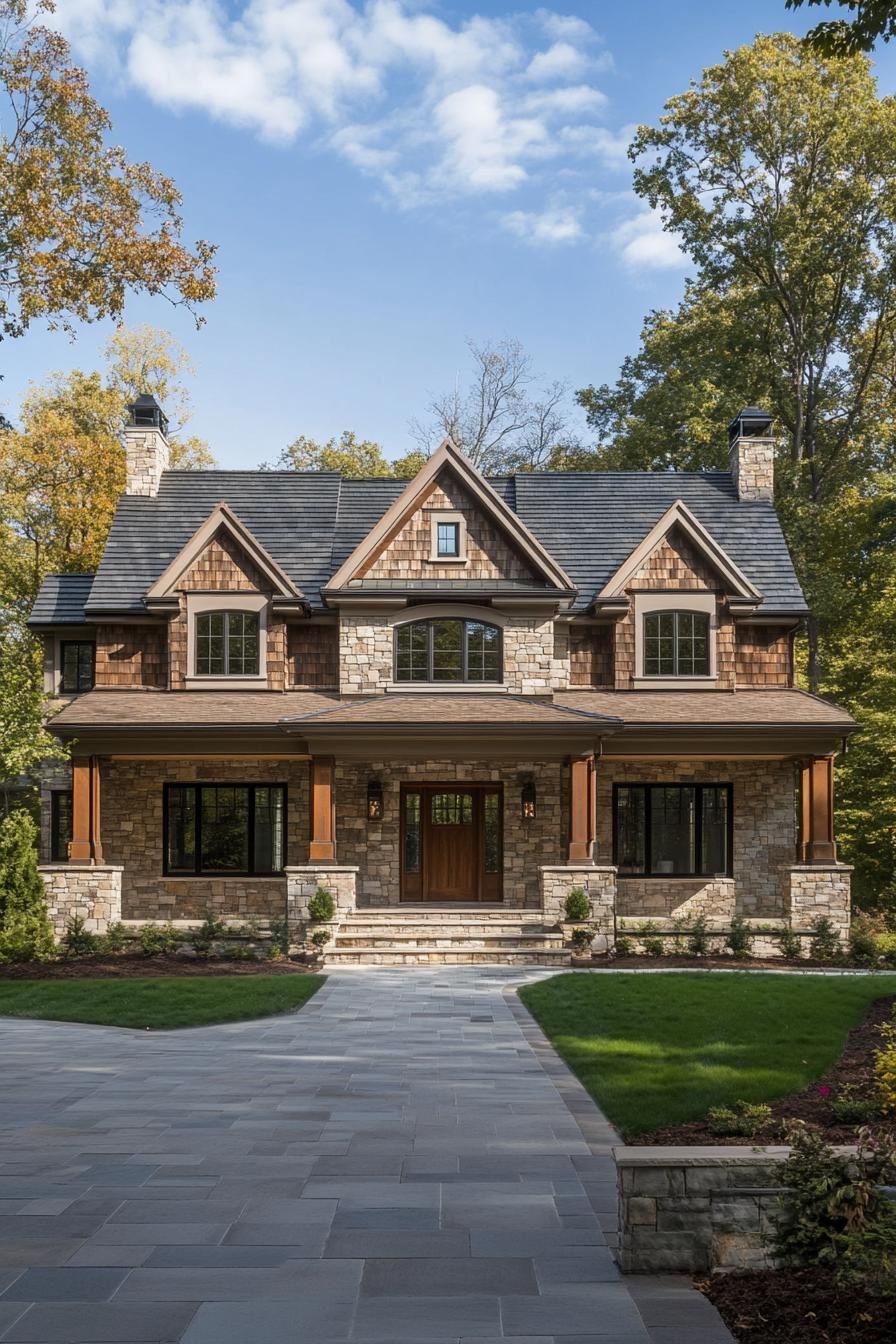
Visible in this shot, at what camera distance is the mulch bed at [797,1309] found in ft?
15.1

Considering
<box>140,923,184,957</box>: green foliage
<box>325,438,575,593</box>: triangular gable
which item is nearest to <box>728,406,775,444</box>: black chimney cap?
<box>325,438,575,593</box>: triangular gable

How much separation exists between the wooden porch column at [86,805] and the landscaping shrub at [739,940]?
11.1 meters

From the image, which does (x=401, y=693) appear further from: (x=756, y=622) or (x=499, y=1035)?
(x=499, y=1035)

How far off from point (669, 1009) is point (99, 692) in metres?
13.8

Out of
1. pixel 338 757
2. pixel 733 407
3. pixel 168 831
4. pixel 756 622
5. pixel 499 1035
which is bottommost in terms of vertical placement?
pixel 499 1035

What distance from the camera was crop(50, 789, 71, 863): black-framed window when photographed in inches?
925

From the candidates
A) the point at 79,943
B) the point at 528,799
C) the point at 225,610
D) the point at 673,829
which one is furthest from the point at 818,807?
the point at 79,943

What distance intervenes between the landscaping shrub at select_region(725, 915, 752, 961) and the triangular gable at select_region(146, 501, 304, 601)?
9.87 meters

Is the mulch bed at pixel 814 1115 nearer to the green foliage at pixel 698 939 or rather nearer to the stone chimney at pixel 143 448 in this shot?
the green foliage at pixel 698 939

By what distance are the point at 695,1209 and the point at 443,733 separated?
1483 cm

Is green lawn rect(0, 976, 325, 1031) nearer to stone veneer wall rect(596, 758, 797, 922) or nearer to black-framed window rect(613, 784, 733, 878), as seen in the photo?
stone veneer wall rect(596, 758, 797, 922)

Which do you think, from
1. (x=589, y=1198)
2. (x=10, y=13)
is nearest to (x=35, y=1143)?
(x=589, y=1198)

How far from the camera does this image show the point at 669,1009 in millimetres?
13102

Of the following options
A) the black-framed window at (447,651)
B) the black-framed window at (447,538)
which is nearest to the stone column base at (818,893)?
the black-framed window at (447,651)
